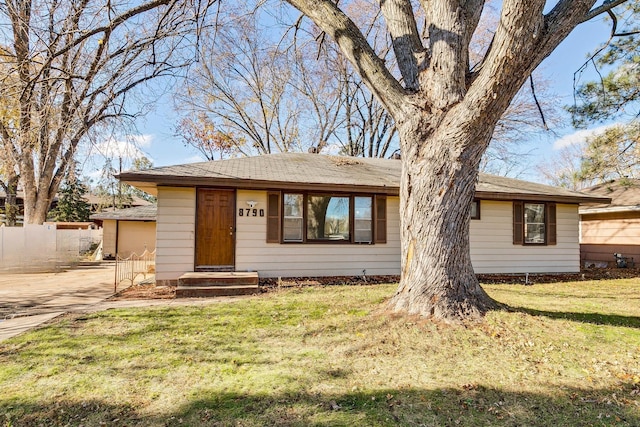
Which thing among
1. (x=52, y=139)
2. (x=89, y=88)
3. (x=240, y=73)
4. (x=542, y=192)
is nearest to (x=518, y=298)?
(x=542, y=192)

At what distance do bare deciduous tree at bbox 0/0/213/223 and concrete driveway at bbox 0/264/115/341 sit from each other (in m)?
2.99

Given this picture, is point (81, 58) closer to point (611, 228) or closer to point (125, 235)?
point (125, 235)

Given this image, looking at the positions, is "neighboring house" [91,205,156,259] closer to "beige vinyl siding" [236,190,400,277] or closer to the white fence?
the white fence

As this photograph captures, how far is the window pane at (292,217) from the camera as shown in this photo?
27.5 ft

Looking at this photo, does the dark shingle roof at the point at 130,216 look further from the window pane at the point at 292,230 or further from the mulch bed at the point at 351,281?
the window pane at the point at 292,230

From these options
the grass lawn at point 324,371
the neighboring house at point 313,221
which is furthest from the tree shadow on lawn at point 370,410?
the neighboring house at point 313,221

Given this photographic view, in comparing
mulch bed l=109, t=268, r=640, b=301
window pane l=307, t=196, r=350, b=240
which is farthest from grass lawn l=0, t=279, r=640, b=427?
window pane l=307, t=196, r=350, b=240

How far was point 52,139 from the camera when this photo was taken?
663 centimetres

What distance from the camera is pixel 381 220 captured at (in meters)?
8.89

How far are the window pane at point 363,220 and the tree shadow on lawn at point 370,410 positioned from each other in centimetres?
604

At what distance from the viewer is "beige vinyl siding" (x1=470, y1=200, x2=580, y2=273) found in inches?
375

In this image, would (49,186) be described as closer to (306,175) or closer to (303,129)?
(306,175)

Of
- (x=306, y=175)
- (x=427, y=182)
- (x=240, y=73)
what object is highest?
(x=240, y=73)

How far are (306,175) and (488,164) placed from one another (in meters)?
17.2
